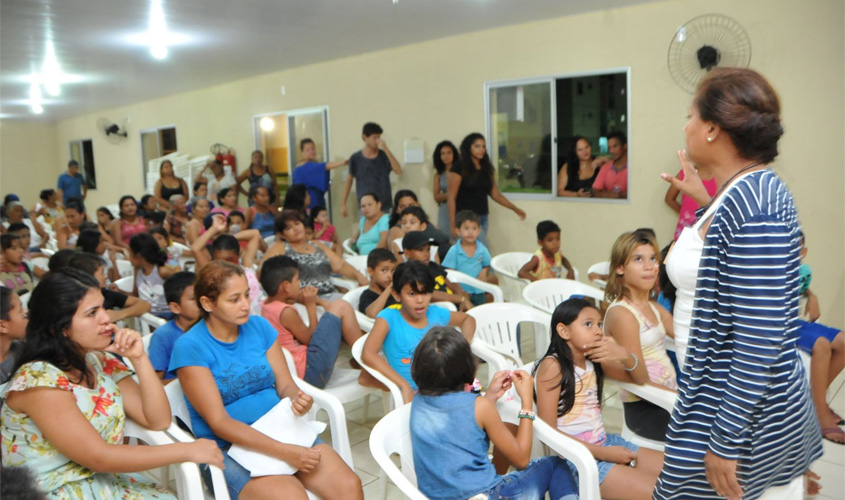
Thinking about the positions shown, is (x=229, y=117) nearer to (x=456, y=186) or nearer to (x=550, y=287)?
(x=456, y=186)

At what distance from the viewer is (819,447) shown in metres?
1.39

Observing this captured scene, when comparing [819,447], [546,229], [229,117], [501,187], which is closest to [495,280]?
[546,229]

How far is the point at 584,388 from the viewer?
2119mm

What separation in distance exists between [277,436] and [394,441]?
39 centimetres

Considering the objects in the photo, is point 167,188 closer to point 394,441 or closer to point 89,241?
point 89,241

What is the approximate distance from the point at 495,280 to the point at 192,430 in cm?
257

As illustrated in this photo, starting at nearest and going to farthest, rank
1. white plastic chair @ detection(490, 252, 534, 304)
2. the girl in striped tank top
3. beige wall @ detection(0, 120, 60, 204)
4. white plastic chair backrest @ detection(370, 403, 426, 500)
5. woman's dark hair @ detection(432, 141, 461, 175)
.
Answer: white plastic chair backrest @ detection(370, 403, 426, 500), the girl in striped tank top, white plastic chair @ detection(490, 252, 534, 304), woman's dark hair @ detection(432, 141, 461, 175), beige wall @ detection(0, 120, 60, 204)

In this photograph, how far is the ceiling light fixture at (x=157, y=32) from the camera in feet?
16.9

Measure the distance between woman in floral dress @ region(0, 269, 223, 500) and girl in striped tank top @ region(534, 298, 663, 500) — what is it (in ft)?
3.41

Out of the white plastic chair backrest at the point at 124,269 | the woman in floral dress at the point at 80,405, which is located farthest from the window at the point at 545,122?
the woman in floral dress at the point at 80,405

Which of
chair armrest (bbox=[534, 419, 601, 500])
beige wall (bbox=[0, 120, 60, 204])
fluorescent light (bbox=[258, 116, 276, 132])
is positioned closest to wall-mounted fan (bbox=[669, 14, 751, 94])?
chair armrest (bbox=[534, 419, 601, 500])

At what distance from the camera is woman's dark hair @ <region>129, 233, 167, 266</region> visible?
12.4ft

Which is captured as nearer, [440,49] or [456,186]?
[456,186]

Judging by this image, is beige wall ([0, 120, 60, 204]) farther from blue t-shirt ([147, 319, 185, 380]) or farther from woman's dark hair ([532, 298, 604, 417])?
woman's dark hair ([532, 298, 604, 417])
